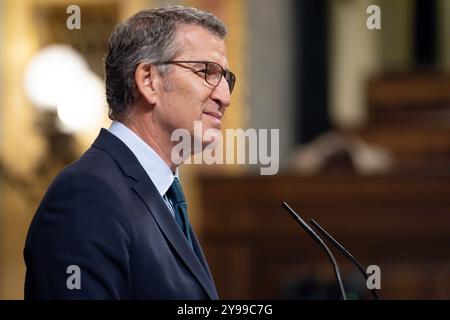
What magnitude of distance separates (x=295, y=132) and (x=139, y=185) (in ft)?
21.9

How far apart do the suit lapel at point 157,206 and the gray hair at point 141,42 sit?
0.09 m

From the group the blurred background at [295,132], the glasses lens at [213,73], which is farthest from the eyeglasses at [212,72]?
the blurred background at [295,132]

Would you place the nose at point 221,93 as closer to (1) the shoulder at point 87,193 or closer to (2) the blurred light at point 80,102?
(1) the shoulder at point 87,193

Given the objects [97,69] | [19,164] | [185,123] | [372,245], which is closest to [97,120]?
[97,69]

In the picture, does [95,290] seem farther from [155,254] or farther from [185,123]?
[185,123]

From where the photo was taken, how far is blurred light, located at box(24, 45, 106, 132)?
5.45 meters

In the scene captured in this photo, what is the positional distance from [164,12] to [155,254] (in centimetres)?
35

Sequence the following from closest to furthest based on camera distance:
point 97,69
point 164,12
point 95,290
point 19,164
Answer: point 95,290, point 164,12, point 97,69, point 19,164

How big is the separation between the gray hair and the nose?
0.07 meters

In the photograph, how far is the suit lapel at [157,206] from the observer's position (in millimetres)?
1435

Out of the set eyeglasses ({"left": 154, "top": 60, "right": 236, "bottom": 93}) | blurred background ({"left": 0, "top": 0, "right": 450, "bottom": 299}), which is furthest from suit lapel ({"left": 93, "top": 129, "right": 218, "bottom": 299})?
blurred background ({"left": 0, "top": 0, "right": 450, "bottom": 299})

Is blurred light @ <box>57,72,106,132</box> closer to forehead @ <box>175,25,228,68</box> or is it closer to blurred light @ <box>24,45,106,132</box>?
blurred light @ <box>24,45,106,132</box>

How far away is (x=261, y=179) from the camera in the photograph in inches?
211

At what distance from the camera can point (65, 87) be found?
17.7ft
